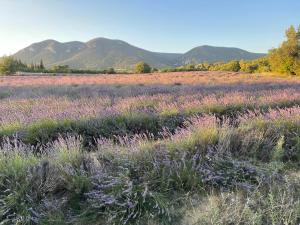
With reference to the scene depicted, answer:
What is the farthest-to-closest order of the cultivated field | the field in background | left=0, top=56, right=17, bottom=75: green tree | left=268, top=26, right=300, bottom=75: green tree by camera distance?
left=0, top=56, right=17, bottom=75: green tree
left=268, top=26, right=300, bottom=75: green tree
the field in background
the cultivated field

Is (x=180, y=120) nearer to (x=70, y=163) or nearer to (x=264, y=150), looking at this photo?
(x=264, y=150)

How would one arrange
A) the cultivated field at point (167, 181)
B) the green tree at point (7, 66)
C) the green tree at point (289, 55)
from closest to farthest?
the cultivated field at point (167, 181), the green tree at point (289, 55), the green tree at point (7, 66)

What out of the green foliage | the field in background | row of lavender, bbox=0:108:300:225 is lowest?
row of lavender, bbox=0:108:300:225

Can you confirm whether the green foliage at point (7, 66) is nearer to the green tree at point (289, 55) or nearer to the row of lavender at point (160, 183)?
the green tree at point (289, 55)

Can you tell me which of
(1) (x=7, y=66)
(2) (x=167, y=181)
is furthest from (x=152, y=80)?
(1) (x=7, y=66)

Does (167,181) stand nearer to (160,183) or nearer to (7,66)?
(160,183)

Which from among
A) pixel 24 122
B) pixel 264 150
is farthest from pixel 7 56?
pixel 264 150

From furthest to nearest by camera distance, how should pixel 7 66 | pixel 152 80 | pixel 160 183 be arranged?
pixel 7 66 < pixel 152 80 < pixel 160 183

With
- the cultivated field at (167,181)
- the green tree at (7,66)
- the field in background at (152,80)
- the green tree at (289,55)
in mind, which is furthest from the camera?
the green tree at (7,66)

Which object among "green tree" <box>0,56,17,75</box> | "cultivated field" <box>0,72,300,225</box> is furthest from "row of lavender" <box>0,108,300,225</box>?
"green tree" <box>0,56,17,75</box>

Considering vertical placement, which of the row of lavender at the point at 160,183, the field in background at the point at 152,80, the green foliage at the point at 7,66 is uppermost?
the green foliage at the point at 7,66

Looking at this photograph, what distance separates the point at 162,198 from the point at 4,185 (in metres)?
1.58

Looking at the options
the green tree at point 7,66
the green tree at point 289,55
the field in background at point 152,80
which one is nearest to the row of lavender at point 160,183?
the field in background at point 152,80

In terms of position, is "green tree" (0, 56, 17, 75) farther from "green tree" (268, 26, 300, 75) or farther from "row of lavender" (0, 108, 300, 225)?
"row of lavender" (0, 108, 300, 225)
